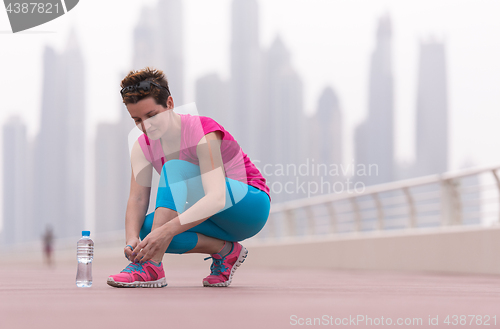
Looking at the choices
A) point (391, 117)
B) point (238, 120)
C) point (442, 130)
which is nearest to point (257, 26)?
point (238, 120)

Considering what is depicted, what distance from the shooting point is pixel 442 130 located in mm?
83062

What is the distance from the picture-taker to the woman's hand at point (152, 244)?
7.72 feet

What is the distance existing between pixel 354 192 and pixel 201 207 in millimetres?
5332

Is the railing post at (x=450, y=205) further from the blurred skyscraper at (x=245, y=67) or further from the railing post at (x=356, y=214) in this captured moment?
the blurred skyscraper at (x=245, y=67)

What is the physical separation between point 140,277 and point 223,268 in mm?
450

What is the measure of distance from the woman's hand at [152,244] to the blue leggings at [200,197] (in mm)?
124

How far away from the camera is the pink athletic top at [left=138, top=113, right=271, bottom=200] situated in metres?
2.54

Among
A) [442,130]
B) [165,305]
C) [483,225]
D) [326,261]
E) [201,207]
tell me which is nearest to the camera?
[165,305]

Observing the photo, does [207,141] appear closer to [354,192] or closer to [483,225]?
[483,225]

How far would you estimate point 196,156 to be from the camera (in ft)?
8.38

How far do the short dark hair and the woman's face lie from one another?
0.07 feet

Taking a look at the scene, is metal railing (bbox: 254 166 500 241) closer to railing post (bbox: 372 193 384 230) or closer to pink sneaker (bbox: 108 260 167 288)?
railing post (bbox: 372 193 384 230)

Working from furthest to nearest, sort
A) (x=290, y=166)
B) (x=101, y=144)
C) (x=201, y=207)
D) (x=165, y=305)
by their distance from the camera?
1. (x=101, y=144)
2. (x=290, y=166)
3. (x=201, y=207)
4. (x=165, y=305)

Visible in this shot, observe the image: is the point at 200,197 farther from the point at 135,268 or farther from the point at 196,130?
the point at 135,268
